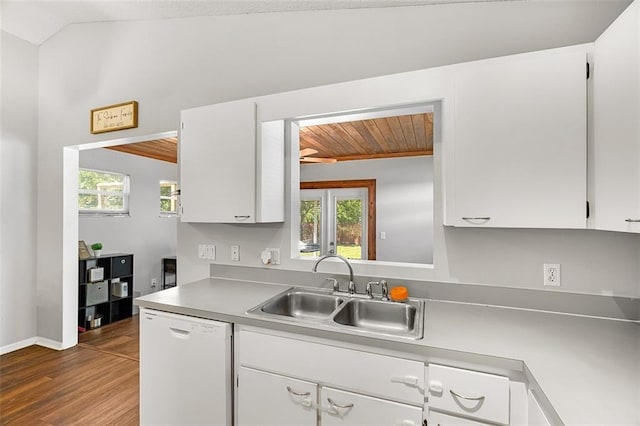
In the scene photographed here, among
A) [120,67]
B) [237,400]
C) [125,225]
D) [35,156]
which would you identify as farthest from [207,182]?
[125,225]

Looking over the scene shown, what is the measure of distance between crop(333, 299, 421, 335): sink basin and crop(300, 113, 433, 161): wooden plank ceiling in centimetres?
190

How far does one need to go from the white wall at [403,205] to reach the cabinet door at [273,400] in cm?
378

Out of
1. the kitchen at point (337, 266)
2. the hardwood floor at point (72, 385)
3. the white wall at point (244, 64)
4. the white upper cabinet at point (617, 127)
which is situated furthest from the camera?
the hardwood floor at point (72, 385)

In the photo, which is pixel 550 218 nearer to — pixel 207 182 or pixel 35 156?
pixel 207 182

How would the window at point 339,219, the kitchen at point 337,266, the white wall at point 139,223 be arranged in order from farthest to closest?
the window at point 339,219 → the white wall at point 139,223 → the kitchen at point 337,266

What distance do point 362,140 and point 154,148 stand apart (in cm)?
275

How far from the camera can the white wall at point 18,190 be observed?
2.93 meters

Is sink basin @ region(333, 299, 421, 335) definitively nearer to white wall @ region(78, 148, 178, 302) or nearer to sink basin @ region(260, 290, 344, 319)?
sink basin @ region(260, 290, 344, 319)

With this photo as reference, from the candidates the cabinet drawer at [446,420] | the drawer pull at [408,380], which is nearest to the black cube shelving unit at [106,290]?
the drawer pull at [408,380]

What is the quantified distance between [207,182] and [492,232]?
167 centimetres

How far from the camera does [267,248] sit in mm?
2146

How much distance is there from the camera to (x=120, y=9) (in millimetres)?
2494

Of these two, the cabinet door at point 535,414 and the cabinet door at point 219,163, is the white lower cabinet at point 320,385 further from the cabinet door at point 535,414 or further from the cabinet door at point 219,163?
the cabinet door at point 219,163

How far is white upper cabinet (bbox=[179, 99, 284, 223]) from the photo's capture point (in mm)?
1854
